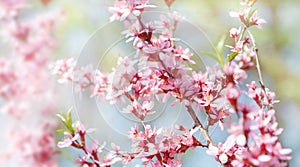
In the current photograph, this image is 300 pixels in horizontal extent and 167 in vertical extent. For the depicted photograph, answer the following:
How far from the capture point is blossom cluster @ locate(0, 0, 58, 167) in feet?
5.52

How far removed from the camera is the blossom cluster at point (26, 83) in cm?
168

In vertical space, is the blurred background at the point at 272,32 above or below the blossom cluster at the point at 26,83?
above

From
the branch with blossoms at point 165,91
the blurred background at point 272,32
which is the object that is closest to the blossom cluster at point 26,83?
the blurred background at point 272,32

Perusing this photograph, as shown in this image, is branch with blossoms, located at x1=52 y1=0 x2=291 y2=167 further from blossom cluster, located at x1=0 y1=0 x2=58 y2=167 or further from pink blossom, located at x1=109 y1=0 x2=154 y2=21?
blossom cluster, located at x1=0 y1=0 x2=58 y2=167

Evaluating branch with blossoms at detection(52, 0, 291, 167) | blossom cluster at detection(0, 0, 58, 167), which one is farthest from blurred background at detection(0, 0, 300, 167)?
branch with blossoms at detection(52, 0, 291, 167)

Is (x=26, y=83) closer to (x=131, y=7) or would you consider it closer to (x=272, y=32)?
(x=131, y=7)

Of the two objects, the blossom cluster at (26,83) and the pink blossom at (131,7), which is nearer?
the pink blossom at (131,7)

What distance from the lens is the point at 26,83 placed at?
1.96 meters

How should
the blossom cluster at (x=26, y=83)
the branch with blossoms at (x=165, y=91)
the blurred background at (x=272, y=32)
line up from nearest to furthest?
the branch with blossoms at (x=165, y=91) → the blossom cluster at (x=26, y=83) → the blurred background at (x=272, y=32)

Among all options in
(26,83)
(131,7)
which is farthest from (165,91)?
(26,83)

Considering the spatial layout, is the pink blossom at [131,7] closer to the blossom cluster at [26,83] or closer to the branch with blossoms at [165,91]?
the branch with blossoms at [165,91]

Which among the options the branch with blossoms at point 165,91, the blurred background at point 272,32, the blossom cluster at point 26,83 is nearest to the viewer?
the branch with blossoms at point 165,91

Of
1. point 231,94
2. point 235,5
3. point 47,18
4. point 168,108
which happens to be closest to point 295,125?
point 235,5

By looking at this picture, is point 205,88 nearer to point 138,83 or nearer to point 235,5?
→ point 138,83
